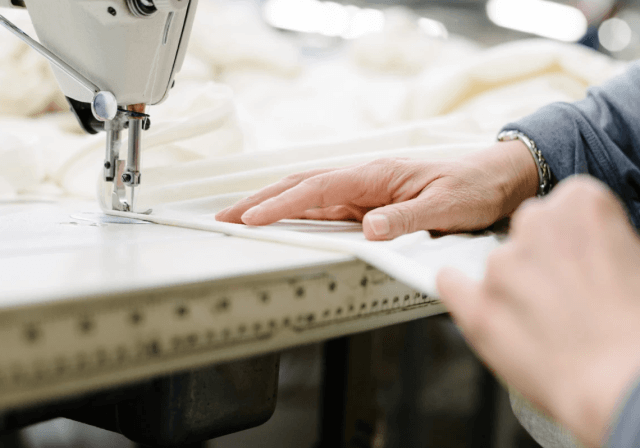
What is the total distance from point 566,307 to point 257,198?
0.41 meters

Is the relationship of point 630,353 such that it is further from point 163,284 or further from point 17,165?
point 17,165

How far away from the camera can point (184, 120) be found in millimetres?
830

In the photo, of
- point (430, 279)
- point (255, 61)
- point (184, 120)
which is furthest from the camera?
point (255, 61)

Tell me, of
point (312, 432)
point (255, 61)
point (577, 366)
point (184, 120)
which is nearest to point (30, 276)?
point (577, 366)

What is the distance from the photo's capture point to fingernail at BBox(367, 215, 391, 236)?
51 centimetres

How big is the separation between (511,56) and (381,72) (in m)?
0.81

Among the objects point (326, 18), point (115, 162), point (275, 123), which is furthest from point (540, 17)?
point (115, 162)

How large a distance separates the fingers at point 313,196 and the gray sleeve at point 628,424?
1.30ft

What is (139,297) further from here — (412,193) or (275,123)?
(275,123)

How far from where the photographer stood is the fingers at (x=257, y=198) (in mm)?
610

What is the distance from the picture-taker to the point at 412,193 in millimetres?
610

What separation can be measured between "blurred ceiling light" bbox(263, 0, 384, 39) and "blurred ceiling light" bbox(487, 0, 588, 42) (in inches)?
63.7

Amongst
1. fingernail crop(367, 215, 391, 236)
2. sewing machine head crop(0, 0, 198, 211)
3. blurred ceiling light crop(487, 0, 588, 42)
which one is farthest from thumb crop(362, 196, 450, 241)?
blurred ceiling light crop(487, 0, 588, 42)

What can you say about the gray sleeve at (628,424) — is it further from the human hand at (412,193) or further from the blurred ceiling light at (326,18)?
the blurred ceiling light at (326,18)
